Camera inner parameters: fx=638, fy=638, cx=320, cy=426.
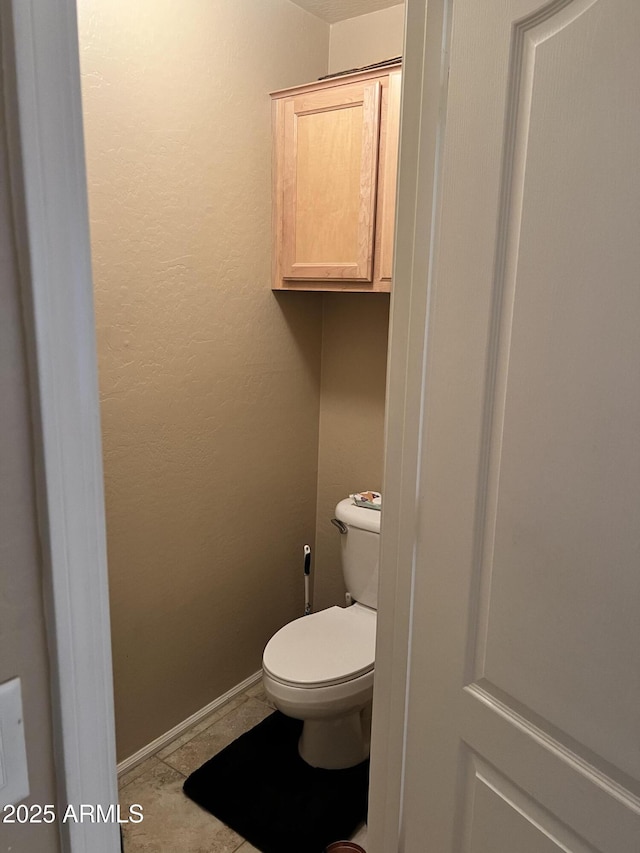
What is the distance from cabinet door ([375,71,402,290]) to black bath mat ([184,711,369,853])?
161cm

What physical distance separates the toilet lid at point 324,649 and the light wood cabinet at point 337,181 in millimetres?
1151

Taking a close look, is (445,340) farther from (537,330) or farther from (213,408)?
(213,408)

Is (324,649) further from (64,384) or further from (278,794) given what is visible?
(64,384)

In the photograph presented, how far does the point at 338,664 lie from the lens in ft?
6.57

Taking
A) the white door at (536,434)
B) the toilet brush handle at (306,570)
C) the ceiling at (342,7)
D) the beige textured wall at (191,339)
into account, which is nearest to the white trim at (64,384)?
the white door at (536,434)

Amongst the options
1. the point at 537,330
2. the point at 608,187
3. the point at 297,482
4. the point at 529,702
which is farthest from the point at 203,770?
the point at 608,187

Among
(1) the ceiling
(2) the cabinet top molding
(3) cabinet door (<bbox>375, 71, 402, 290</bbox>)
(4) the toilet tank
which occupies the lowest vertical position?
(4) the toilet tank

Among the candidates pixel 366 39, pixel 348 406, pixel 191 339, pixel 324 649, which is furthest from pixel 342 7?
pixel 324 649

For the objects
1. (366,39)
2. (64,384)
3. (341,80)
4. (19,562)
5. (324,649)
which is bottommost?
(324,649)

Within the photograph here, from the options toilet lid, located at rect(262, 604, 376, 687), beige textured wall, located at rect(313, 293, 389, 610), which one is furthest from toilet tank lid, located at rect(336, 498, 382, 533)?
toilet lid, located at rect(262, 604, 376, 687)

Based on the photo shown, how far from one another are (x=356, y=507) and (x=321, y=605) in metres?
0.67

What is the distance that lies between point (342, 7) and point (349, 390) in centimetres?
136

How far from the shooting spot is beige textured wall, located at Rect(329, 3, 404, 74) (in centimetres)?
223

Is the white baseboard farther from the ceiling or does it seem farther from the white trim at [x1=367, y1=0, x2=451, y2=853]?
the ceiling
